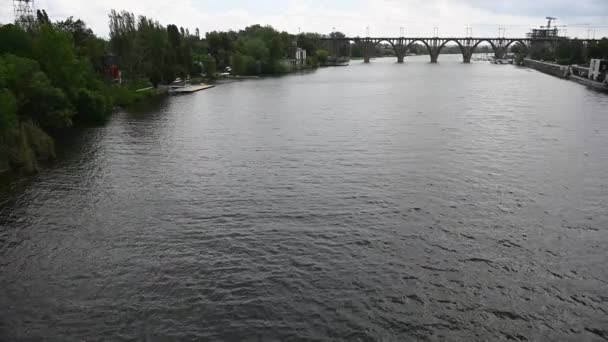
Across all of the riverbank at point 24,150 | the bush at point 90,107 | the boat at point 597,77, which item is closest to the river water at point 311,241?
the riverbank at point 24,150

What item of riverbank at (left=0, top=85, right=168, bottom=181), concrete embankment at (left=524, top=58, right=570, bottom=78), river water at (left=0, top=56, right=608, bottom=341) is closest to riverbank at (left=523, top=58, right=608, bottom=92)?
concrete embankment at (left=524, top=58, right=570, bottom=78)

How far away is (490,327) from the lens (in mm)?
16266

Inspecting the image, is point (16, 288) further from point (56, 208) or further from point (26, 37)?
point (26, 37)

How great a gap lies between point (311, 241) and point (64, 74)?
137ft

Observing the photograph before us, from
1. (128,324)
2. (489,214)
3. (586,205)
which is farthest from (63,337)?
(586,205)

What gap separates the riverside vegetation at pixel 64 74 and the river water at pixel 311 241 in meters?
3.84

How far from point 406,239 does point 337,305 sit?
672 cm

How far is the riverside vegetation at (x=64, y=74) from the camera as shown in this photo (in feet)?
120

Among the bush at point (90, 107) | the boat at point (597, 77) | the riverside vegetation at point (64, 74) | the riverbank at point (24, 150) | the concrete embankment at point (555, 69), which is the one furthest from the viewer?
the concrete embankment at point (555, 69)

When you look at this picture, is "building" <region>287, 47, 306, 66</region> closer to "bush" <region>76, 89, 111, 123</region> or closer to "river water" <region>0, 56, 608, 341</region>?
"bush" <region>76, 89, 111, 123</region>

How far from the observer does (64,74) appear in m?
52.9

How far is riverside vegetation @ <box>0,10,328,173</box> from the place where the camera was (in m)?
36.7

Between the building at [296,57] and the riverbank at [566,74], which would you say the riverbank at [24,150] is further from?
the building at [296,57]

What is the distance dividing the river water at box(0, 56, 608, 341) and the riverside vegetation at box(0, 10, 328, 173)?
3.84 m
